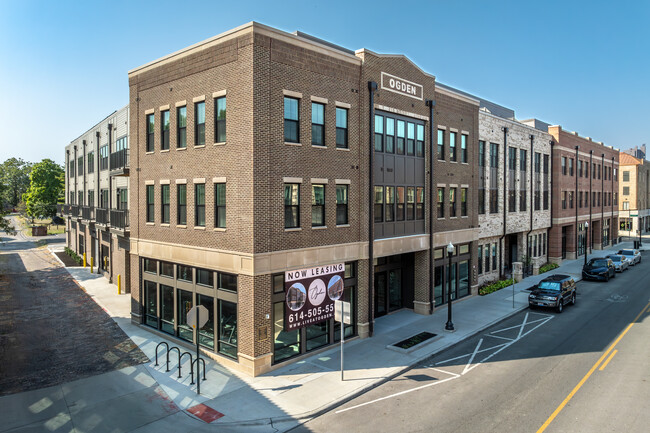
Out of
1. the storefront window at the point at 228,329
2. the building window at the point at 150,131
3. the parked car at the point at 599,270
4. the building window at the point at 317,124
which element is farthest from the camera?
the parked car at the point at 599,270

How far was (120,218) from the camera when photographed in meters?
24.7

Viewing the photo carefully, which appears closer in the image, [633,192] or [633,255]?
[633,255]

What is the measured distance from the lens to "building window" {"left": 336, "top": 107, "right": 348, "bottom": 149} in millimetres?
18031

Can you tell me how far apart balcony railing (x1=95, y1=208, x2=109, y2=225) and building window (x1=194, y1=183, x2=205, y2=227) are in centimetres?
1472

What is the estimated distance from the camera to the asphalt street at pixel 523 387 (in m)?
11.6

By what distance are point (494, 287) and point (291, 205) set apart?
1874 centimetres

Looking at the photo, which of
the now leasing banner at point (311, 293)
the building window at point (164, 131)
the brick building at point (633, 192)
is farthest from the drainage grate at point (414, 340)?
the brick building at point (633, 192)

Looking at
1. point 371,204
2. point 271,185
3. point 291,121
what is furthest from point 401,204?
point 271,185

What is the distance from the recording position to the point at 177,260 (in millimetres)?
18172

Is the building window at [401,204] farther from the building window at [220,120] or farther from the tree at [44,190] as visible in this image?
the tree at [44,190]

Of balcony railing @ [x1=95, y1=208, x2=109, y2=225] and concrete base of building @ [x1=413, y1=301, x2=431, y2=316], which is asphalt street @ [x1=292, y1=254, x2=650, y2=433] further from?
balcony railing @ [x1=95, y1=208, x2=109, y2=225]

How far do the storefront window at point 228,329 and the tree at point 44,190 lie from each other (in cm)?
7266

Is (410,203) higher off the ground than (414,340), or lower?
higher

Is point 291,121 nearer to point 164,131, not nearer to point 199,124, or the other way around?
point 199,124
